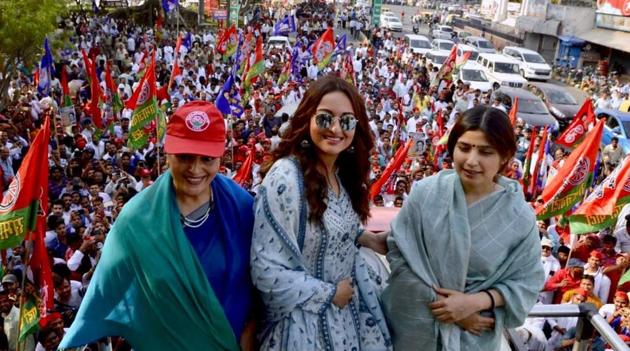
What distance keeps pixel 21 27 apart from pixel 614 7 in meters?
24.1

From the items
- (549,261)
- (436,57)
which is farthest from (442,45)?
(549,261)

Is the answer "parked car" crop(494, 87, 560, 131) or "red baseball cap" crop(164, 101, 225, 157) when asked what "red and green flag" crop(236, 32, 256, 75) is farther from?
"red baseball cap" crop(164, 101, 225, 157)

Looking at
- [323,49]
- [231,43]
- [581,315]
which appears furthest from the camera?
[231,43]

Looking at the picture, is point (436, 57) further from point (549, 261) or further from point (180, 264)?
point (180, 264)

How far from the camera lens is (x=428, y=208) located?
2.02 meters

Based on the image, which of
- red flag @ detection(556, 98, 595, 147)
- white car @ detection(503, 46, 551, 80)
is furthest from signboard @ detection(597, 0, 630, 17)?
red flag @ detection(556, 98, 595, 147)

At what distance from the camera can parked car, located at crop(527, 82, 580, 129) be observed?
51.4 feet

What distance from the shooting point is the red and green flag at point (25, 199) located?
14.8 ft

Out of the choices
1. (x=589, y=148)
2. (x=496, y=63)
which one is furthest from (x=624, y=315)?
(x=496, y=63)

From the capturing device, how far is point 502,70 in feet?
64.1

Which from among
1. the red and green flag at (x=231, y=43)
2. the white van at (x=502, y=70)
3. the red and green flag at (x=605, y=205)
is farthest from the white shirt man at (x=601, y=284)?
the white van at (x=502, y=70)

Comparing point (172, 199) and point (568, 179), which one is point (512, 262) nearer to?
point (172, 199)

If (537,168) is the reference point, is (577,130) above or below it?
above

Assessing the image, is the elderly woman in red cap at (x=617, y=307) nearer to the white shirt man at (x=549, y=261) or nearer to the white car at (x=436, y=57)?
the white shirt man at (x=549, y=261)
